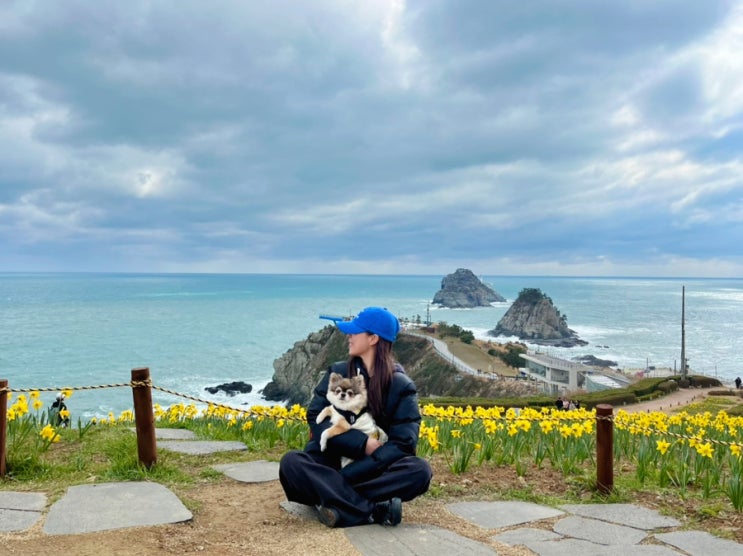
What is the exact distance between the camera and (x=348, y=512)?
401cm

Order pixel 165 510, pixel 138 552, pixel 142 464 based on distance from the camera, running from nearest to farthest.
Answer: pixel 138 552, pixel 165 510, pixel 142 464

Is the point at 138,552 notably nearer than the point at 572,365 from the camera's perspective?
Yes

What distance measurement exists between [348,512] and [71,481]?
8.92 feet

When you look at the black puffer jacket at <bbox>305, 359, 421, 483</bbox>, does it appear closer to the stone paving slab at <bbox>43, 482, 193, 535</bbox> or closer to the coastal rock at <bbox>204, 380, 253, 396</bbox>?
the stone paving slab at <bbox>43, 482, 193, 535</bbox>

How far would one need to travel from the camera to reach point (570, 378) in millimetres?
52938

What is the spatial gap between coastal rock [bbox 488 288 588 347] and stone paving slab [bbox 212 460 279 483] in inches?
4527

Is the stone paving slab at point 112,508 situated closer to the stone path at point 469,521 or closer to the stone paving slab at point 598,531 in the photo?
the stone path at point 469,521

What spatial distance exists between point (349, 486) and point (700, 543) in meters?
2.42

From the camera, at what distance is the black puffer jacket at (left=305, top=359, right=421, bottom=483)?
4160 millimetres

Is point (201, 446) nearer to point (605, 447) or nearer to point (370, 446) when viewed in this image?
point (370, 446)

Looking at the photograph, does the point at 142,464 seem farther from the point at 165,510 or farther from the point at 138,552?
the point at 138,552

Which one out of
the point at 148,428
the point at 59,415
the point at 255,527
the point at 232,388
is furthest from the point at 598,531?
the point at 232,388

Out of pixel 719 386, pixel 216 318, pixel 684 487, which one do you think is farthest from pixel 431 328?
pixel 684 487

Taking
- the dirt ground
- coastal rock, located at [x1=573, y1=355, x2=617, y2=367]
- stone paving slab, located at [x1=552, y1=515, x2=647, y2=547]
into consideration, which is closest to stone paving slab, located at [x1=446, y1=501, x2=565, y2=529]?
the dirt ground
